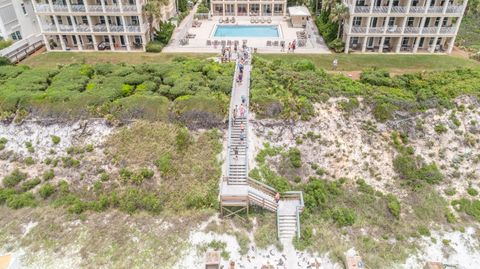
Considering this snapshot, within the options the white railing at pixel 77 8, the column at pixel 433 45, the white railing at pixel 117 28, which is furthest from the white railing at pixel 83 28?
the column at pixel 433 45

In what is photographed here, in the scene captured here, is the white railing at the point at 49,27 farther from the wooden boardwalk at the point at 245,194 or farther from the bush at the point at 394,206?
the bush at the point at 394,206

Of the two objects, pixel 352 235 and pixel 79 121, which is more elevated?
pixel 79 121

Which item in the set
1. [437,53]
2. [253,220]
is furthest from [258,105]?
[437,53]

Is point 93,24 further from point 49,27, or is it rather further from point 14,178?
point 14,178

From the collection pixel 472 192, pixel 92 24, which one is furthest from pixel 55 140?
pixel 472 192

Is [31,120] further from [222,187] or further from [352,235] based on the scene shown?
[352,235]

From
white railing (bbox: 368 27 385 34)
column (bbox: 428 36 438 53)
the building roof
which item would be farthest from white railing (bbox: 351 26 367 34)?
the building roof

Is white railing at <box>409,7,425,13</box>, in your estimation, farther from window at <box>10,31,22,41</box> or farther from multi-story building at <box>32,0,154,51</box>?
window at <box>10,31,22,41</box>
